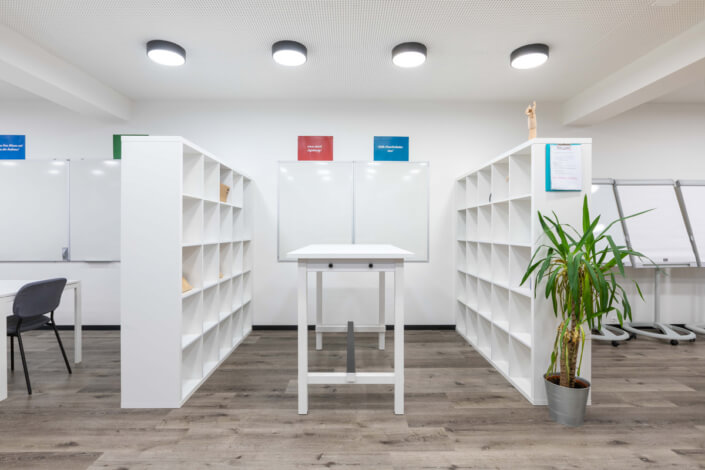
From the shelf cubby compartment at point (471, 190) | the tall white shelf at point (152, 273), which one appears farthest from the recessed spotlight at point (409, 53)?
the tall white shelf at point (152, 273)

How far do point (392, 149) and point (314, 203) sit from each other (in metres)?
1.17

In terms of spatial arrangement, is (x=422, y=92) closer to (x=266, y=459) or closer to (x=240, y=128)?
(x=240, y=128)

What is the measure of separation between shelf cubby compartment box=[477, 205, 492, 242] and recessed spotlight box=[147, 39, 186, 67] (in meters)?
3.08

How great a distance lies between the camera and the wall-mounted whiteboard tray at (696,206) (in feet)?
12.9

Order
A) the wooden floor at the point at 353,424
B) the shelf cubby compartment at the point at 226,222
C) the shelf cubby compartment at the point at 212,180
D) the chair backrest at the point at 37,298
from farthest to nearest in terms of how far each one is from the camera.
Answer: the shelf cubby compartment at the point at 226,222
the shelf cubby compartment at the point at 212,180
the chair backrest at the point at 37,298
the wooden floor at the point at 353,424

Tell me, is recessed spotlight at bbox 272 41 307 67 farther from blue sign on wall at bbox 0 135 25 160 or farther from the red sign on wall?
blue sign on wall at bbox 0 135 25 160

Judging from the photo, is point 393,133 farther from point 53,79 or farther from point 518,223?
point 53,79

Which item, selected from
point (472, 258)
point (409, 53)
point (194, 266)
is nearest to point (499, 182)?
point (472, 258)

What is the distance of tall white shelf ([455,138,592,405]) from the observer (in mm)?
2309

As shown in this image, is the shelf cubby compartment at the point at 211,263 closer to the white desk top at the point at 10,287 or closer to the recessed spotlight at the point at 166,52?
the white desk top at the point at 10,287

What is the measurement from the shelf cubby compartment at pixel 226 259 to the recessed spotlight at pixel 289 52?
179cm

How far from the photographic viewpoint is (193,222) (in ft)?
8.56

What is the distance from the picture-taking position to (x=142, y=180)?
2225mm

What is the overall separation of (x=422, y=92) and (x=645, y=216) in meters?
2.98
